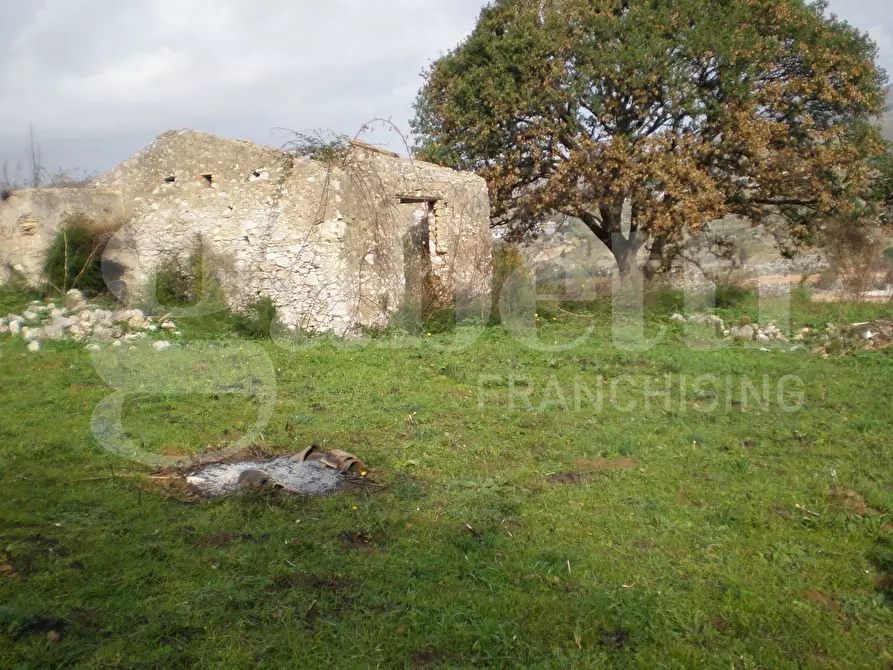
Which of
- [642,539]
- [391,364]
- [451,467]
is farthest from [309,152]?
[642,539]

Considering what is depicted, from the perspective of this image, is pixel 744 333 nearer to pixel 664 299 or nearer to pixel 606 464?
pixel 664 299

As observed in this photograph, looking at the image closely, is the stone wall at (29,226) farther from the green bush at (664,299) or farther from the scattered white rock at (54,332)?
the green bush at (664,299)

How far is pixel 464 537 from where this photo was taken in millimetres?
3465

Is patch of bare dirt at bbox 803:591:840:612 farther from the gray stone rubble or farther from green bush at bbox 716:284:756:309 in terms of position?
green bush at bbox 716:284:756:309

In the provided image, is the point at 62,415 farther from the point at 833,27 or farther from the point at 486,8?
the point at 833,27

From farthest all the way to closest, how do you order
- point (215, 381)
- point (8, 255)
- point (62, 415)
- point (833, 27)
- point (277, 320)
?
point (833, 27)
point (8, 255)
point (277, 320)
point (215, 381)
point (62, 415)

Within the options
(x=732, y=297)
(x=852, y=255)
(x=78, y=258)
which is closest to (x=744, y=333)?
(x=732, y=297)

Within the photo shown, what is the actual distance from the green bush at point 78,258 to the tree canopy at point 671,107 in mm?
6183

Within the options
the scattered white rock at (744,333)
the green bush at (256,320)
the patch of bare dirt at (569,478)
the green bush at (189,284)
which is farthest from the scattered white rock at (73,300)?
the scattered white rock at (744,333)

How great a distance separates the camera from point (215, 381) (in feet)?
20.3

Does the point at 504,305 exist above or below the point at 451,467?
above

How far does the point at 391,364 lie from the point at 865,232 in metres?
9.51

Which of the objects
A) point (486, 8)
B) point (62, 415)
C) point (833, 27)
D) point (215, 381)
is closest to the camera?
point (62, 415)

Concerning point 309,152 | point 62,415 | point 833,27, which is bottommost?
point 62,415
